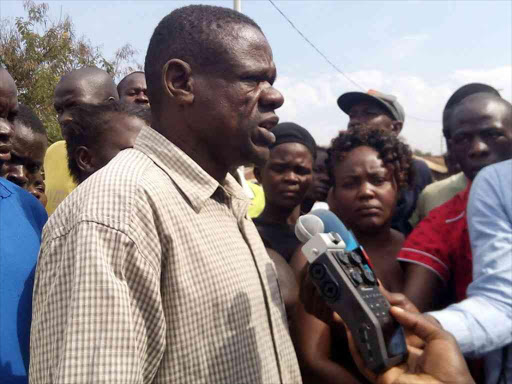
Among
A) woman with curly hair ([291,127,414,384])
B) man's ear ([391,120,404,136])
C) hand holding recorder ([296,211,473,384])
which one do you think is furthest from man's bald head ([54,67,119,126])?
hand holding recorder ([296,211,473,384])

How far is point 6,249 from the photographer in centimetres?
151

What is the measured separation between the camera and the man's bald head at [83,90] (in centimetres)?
368

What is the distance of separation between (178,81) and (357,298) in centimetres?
68

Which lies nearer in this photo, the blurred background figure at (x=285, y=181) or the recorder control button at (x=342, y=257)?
the recorder control button at (x=342, y=257)

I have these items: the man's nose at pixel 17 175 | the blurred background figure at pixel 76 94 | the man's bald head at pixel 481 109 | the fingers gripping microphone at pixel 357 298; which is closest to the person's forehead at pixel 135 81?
the blurred background figure at pixel 76 94

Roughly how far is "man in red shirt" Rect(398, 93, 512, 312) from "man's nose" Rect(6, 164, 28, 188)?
2.04 m

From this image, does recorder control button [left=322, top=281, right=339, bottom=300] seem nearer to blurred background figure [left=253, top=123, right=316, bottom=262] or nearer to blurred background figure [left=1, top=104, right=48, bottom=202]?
blurred background figure [left=253, top=123, right=316, bottom=262]

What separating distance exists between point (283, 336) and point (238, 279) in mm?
283

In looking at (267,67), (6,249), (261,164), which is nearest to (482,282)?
(261,164)

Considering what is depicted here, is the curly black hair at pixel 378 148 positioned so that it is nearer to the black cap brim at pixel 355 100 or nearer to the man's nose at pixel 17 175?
the black cap brim at pixel 355 100

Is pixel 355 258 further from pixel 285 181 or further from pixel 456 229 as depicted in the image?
pixel 285 181

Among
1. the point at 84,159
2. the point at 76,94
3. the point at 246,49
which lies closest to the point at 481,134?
the point at 246,49

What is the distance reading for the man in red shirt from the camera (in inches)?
81.4

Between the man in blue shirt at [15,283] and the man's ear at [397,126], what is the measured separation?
106 inches
